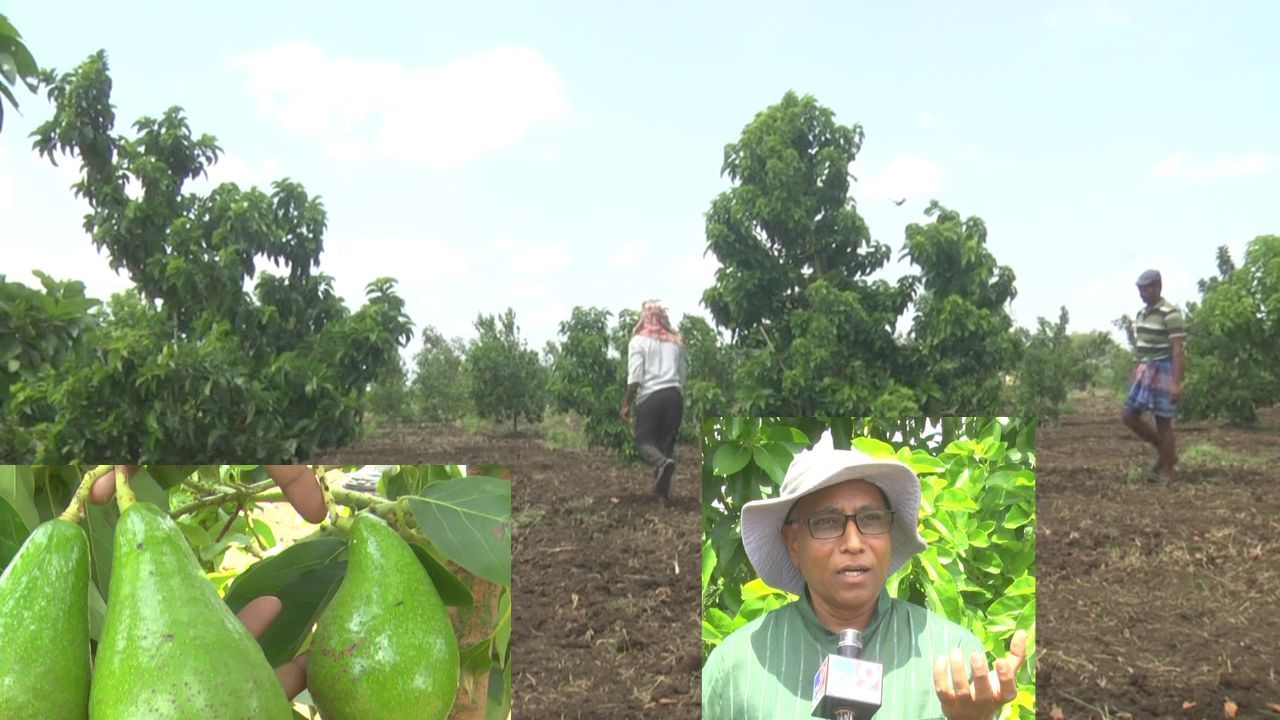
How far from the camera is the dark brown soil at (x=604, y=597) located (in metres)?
5.14

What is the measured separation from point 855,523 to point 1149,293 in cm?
670

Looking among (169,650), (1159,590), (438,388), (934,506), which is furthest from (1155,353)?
(438,388)

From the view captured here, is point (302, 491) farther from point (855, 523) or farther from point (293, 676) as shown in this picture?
point (855, 523)

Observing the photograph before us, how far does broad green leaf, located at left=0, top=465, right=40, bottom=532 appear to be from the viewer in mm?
1670

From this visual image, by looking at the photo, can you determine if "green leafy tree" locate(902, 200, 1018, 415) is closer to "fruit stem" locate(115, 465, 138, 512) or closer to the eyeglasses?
the eyeglasses

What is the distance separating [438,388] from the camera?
1630 cm

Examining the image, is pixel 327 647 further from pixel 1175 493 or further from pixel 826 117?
pixel 826 117

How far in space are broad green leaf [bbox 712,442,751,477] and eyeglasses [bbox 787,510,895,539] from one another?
0.22 meters

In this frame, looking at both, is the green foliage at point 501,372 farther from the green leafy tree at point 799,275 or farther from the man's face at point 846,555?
the man's face at point 846,555

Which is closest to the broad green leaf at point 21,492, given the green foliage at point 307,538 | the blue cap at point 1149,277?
the green foliage at point 307,538

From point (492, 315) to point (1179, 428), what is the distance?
8.80 metres

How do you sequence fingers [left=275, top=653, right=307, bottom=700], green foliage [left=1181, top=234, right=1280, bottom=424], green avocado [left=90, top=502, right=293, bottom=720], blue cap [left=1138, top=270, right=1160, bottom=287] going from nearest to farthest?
green avocado [left=90, top=502, right=293, bottom=720], fingers [left=275, top=653, right=307, bottom=700], blue cap [left=1138, top=270, right=1160, bottom=287], green foliage [left=1181, top=234, right=1280, bottom=424]

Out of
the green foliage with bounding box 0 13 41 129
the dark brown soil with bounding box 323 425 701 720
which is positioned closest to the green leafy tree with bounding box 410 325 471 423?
the dark brown soil with bounding box 323 425 701 720

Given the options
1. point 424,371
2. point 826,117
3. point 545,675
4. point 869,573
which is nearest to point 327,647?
point 869,573
